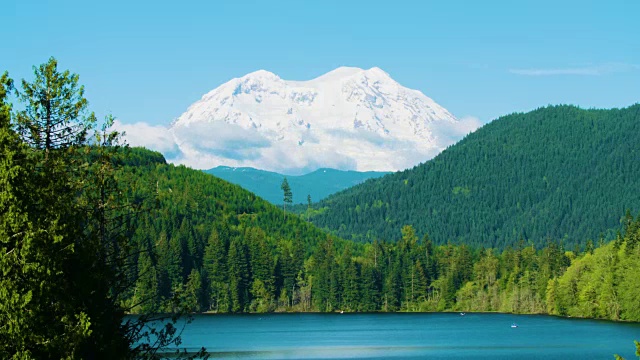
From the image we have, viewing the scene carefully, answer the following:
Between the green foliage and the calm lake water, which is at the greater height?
the green foliage

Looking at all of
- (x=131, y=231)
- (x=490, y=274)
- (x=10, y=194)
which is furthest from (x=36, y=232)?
(x=490, y=274)

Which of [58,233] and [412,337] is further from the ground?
[58,233]

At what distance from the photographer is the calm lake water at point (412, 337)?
107 meters

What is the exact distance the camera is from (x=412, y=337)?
437 ft

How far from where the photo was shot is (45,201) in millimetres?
27516

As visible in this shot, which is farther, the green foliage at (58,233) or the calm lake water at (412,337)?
the calm lake water at (412,337)

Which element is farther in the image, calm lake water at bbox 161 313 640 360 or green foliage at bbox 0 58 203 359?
calm lake water at bbox 161 313 640 360

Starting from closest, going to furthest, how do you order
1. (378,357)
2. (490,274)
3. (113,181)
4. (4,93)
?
(4,93) < (113,181) < (378,357) < (490,274)

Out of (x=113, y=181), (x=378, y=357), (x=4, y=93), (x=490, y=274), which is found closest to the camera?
(x=4, y=93)

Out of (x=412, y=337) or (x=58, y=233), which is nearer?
(x=58, y=233)

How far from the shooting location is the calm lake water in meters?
107

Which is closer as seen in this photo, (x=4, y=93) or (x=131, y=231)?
(x=4, y=93)

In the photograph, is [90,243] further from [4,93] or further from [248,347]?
[248,347]

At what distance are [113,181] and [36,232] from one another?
471cm
